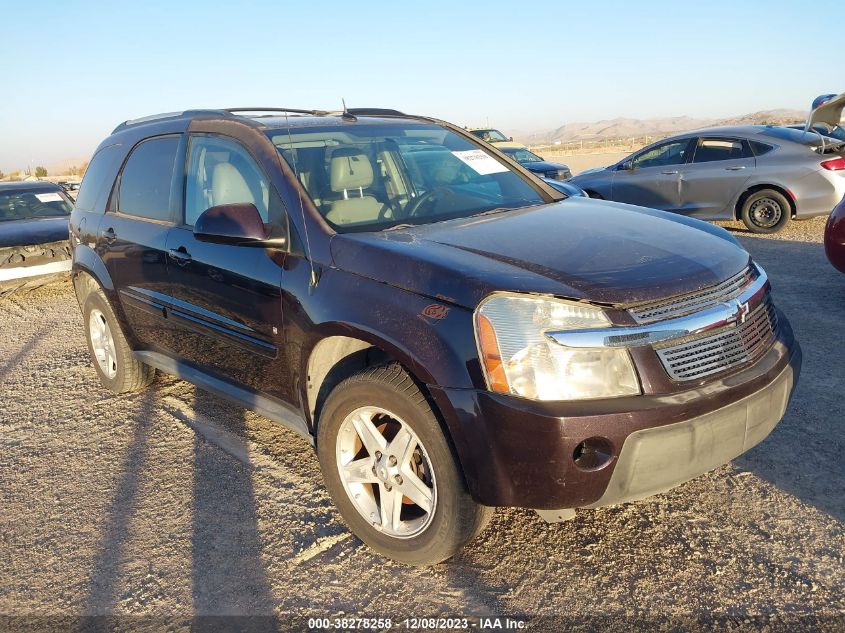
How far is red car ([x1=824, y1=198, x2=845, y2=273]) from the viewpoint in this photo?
5.70 meters

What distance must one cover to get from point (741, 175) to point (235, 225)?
8.55m

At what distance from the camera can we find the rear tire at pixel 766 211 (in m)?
9.45

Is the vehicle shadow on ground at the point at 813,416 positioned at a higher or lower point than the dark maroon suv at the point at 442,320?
lower

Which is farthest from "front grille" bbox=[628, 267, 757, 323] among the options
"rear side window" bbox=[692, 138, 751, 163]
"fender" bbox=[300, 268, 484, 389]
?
"rear side window" bbox=[692, 138, 751, 163]

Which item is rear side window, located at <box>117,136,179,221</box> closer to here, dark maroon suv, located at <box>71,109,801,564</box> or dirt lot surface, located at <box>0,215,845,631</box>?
dark maroon suv, located at <box>71,109,801,564</box>

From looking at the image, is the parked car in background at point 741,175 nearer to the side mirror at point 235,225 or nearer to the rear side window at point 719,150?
the rear side window at point 719,150

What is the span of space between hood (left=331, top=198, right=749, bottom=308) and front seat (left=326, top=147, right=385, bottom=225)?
229mm

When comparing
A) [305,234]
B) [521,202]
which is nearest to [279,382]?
[305,234]

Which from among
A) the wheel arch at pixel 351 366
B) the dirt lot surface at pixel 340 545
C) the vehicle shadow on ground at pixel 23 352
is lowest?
the dirt lot surface at pixel 340 545

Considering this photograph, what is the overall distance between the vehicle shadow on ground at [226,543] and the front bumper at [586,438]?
40.4 inches

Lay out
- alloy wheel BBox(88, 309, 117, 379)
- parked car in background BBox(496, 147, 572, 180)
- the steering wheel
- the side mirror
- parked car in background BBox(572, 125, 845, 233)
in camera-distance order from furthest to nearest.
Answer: parked car in background BBox(496, 147, 572, 180) → parked car in background BBox(572, 125, 845, 233) → alloy wheel BBox(88, 309, 117, 379) → the steering wheel → the side mirror

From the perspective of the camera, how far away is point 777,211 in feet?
31.3

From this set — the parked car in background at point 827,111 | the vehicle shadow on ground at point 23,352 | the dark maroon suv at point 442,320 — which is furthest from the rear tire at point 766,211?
the vehicle shadow on ground at point 23,352

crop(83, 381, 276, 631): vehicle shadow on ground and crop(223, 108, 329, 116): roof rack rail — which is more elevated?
crop(223, 108, 329, 116): roof rack rail
